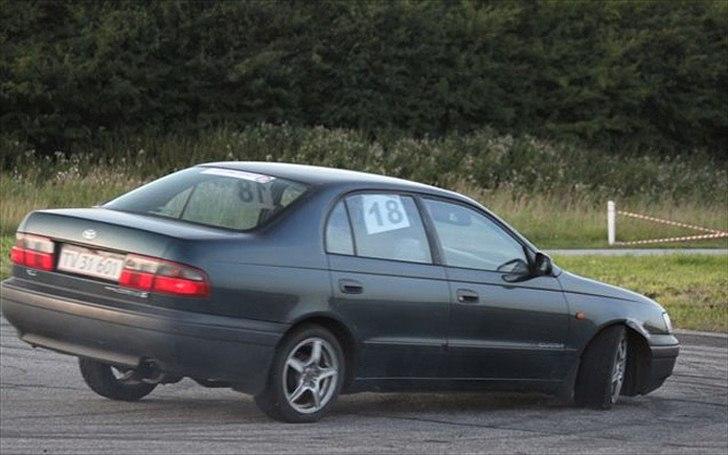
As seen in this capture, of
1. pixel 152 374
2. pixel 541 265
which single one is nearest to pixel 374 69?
pixel 541 265

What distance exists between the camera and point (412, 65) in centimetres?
4988

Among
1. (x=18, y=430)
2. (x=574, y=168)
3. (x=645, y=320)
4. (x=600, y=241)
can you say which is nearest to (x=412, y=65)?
(x=574, y=168)

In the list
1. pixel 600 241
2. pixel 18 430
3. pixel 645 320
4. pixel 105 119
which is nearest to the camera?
pixel 18 430

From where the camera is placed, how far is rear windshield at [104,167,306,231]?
10094mm

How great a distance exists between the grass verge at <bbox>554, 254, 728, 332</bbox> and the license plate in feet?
30.1

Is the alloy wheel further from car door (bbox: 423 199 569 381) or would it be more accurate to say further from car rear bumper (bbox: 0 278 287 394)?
car rear bumper (bbox: 0 278 287 394)

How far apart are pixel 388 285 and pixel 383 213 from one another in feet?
1.59

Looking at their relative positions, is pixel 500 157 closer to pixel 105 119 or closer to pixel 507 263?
pixel 105 119

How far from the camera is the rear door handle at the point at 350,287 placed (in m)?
10.1

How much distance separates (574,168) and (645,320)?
3069cm

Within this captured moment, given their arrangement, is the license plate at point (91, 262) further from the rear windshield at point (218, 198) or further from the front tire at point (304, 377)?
the front tire at point (304, 377)

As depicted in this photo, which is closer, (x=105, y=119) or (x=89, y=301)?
(x=89, y=301)

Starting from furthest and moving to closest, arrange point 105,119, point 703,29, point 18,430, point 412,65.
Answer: point 703,29 < point 412,65 < point 105,119 < point 18,430

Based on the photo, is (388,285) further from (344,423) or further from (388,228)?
(344,423)
